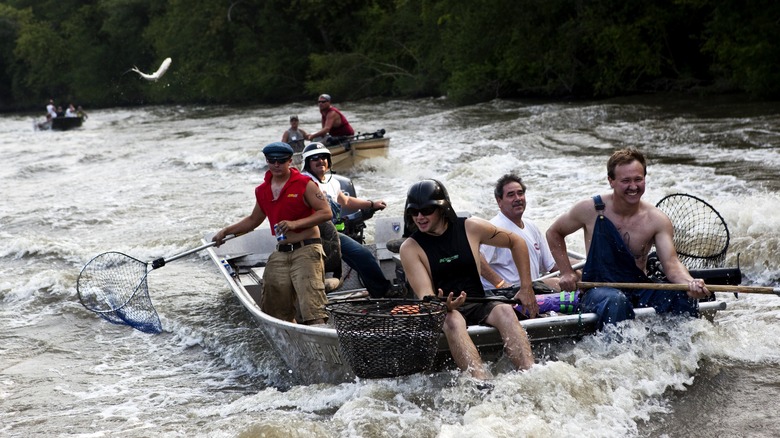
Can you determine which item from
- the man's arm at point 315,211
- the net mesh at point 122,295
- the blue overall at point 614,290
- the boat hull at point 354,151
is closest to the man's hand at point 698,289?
the blue overall at point 614,290

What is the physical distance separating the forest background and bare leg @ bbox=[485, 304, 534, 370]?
66.1 ft

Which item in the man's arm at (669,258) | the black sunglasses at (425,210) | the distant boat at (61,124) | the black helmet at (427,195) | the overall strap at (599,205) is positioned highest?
the black helmet at (427,195)

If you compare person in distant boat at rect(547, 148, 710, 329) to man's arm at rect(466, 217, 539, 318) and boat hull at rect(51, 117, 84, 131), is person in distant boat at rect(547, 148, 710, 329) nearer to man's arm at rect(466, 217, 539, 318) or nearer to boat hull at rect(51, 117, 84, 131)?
man's arm at rect(466, 217, 539, 318)

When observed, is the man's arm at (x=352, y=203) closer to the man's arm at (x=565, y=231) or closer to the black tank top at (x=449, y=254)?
the man's arm at (x=565, y=231)

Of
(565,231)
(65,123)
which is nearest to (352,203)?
(565,231)

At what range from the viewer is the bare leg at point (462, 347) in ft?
18.5

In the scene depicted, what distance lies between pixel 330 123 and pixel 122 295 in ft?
30.4

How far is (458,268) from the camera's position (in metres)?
5.71

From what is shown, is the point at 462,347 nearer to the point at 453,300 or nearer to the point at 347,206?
the point at 453,300

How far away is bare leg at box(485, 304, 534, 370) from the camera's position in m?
5.68

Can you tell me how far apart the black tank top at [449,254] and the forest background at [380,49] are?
2021cm

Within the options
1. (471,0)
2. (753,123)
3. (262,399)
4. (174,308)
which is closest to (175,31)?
(471,0)

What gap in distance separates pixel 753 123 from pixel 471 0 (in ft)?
44.9

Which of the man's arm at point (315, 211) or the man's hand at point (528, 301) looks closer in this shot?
the man's hand at point (528, 301)
